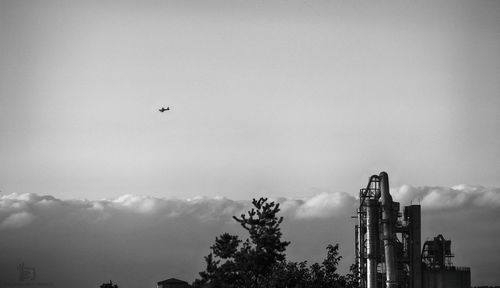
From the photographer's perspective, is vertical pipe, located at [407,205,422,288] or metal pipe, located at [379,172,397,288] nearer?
metal pipe, located at [379,172,397,288]

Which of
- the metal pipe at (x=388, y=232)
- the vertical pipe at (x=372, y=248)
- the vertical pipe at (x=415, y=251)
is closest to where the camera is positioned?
the metal pipe at (x=388, y=232)

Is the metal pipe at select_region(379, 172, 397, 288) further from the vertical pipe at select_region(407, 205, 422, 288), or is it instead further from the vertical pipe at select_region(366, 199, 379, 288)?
the vertical pipe at select_region(407, 205, 422, 288)

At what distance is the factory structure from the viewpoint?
11031 centimetres

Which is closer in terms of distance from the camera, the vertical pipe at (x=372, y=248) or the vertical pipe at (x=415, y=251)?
the vertical pipe at (x=372, y=248)

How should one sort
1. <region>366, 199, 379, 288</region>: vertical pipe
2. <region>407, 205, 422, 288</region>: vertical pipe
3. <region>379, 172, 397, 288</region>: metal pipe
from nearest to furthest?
<region>379, 172, 397, 288</region>: metal pipe
<region>366, 199, 379, 288</region>: vertical pipe
<region>407, 205, 422, 288</region>: vertical pipe

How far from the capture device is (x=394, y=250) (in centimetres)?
10962

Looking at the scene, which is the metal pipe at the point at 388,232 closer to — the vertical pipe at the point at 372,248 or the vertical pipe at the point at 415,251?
the vertical pipe at the point at 372,248

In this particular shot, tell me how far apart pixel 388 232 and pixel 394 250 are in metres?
2.18

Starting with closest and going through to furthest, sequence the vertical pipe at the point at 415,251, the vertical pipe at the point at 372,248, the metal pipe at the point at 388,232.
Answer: the metal pipe at the point at 388,232
the vertical pipe at the point at 372,248
the vertical pipe at the point at 415,251

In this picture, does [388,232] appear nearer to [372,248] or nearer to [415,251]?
[372,248]

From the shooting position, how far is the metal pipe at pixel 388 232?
10869 centimetres

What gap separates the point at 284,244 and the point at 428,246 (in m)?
17.5

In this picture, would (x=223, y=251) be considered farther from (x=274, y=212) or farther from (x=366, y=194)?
(x=366, y=194)

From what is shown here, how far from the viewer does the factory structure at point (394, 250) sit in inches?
4343
